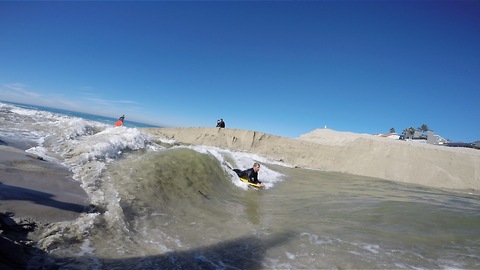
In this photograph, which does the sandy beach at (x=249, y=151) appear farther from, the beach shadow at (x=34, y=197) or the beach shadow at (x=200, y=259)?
the beach shadow at (x=200, y=259)

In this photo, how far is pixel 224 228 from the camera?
4.82 metres

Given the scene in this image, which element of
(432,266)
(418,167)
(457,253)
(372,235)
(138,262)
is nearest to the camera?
(138,262)

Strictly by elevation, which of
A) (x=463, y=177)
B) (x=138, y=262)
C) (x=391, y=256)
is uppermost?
(x=463, y=177)

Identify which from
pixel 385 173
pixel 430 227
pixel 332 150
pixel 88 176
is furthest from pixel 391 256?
pixel 332 150

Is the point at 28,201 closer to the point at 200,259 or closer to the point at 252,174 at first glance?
the point at 200,259

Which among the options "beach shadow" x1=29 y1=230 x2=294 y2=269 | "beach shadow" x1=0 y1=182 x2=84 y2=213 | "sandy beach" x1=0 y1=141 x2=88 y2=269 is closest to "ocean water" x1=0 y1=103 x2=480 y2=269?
"beach shadow" x1=29 y1=230 x2=294 y2=269

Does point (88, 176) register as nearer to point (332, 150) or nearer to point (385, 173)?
point (385, 173)

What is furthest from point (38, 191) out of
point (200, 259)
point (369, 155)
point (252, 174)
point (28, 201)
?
point (369, 155)

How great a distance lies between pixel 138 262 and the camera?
3.14 meters

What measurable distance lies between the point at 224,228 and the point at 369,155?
16.8m

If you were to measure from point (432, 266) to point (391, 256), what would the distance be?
1.63 feet

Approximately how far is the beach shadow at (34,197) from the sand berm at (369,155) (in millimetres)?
17569

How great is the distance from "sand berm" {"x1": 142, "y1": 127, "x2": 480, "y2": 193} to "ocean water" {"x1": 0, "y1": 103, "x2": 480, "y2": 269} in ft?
33.2

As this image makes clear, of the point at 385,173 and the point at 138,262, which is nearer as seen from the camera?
the point at 138,262
